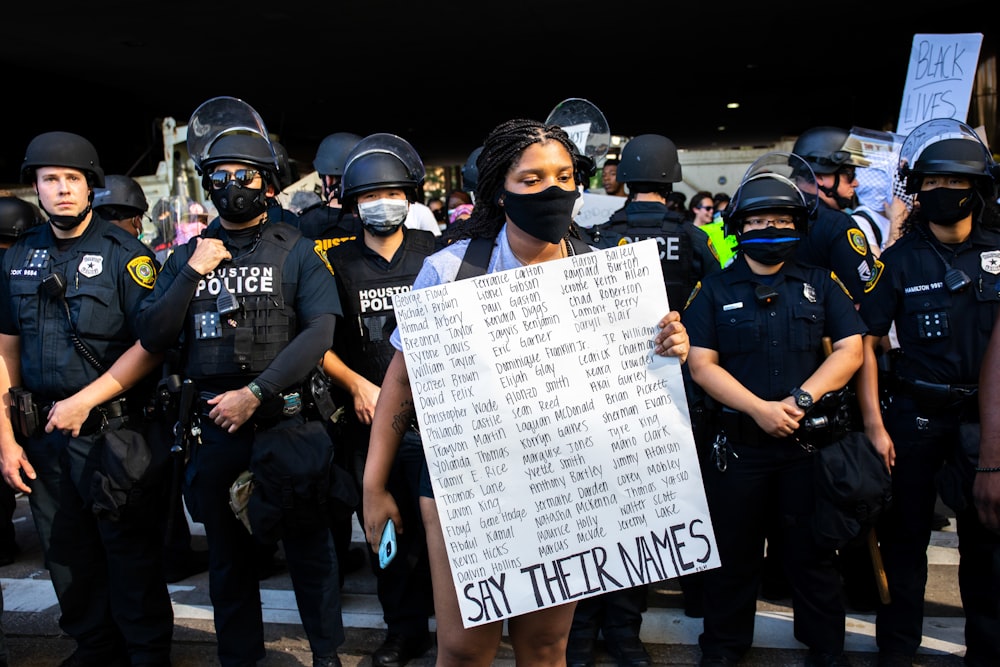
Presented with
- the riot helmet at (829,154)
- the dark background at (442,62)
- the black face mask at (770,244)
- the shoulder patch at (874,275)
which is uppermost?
the dark background at (442,62)

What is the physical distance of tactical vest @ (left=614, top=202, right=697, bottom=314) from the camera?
4273 millimetres

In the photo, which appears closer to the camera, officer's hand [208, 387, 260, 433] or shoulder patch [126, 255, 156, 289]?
officer's hand [208, 387, 260, 433]

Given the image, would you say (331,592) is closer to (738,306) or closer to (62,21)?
(738,306)

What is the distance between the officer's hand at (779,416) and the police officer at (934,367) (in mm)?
479

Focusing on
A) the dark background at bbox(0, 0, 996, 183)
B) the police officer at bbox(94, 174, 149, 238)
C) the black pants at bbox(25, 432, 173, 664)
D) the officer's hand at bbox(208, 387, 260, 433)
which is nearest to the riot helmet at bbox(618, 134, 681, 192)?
the officer's hand at bbox(208, 387, 260, 433)

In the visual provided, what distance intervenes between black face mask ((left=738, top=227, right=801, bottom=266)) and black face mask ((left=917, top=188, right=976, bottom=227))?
60 centimetres

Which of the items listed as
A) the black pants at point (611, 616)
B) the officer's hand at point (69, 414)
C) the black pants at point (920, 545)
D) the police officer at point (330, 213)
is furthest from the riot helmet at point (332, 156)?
the black pants at point (920, 545)

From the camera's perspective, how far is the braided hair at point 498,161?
7.52ft

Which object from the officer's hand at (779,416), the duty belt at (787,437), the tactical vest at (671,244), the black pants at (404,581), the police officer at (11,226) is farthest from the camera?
the police officer at (11,226)

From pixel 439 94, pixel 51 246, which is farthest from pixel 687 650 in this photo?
pixel 439 94

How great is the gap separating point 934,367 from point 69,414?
361 cm

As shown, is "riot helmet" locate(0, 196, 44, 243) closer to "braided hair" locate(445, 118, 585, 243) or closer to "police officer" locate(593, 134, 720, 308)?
"police officer" locate(593, 134, 720, 308)

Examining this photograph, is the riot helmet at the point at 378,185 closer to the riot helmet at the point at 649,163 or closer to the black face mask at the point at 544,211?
the riot helmet at the point at 649,163

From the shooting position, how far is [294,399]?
3.40 meters
